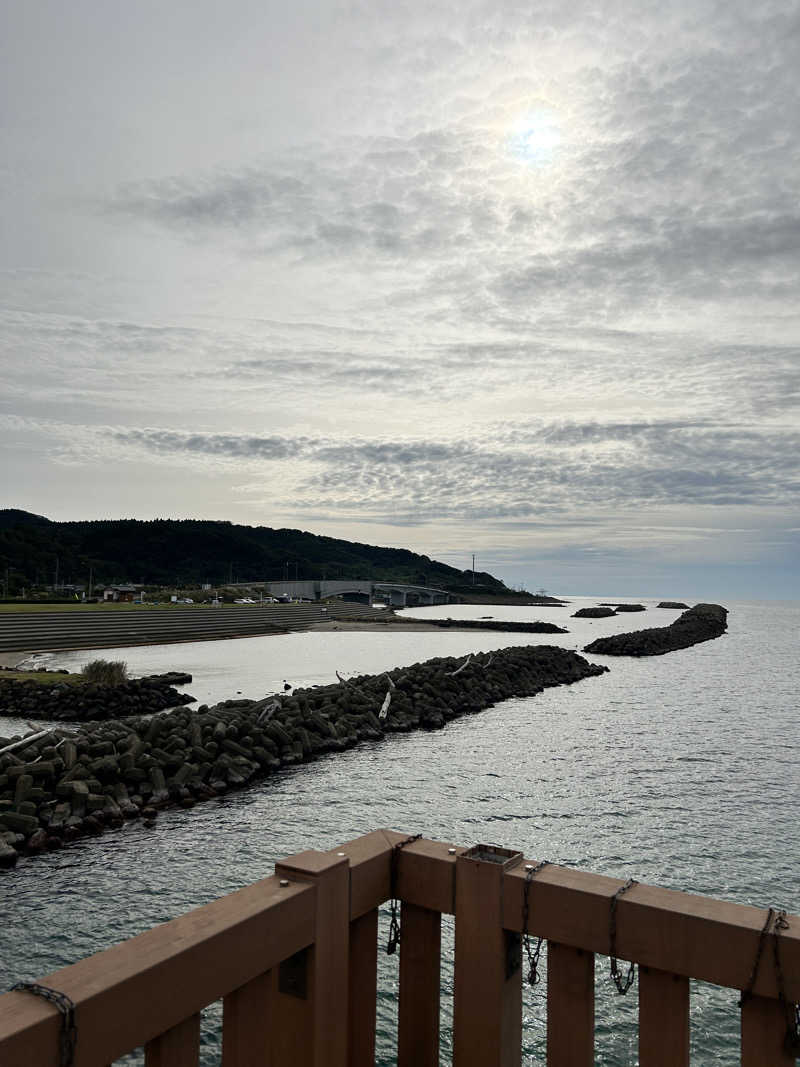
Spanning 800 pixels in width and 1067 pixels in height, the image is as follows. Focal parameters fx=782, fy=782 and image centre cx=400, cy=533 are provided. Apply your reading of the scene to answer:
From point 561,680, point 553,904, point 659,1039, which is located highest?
point 553,904

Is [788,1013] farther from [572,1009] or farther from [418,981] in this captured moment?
[418,981]

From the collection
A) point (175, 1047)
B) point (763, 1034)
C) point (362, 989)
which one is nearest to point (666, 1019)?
point (763, 1034)

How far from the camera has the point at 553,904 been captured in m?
2.67

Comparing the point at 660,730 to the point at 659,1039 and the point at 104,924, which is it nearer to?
the point at 104,924

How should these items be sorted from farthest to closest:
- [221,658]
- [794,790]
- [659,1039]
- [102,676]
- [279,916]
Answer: [221,658], [102,676], [794,790], [659,1039], [279,916]

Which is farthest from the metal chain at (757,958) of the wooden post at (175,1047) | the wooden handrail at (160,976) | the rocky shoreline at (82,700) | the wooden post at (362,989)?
the rocky shoreline at (82,700)

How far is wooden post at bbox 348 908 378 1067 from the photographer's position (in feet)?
9.17

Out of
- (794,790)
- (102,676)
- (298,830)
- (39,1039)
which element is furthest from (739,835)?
(102,676)

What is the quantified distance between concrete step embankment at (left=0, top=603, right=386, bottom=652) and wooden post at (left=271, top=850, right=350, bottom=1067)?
35.9m

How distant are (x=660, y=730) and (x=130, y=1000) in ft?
68.9

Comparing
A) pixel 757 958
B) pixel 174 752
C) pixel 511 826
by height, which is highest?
pixel 757 958

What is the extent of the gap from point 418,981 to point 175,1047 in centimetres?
105

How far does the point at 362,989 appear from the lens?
111 inches

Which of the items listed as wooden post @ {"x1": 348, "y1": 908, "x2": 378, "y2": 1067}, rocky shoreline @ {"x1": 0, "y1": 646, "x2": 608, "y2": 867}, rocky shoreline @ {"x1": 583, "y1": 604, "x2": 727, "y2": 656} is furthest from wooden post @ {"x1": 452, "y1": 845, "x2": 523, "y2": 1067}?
rocky shoreline @ {"x1": 583, "y1": 604, "x2": 727, "y2": 656}
